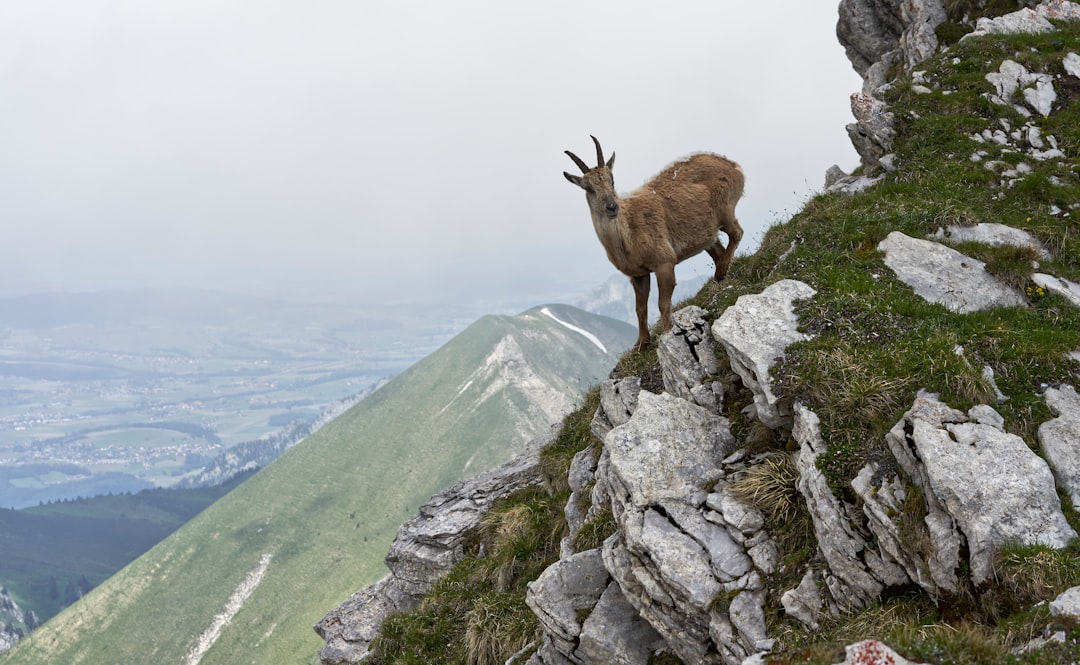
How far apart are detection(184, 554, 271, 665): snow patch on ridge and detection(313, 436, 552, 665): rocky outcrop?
68.5 meters

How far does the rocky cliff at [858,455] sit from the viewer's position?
24.6ft

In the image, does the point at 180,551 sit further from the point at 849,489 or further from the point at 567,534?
the point at 849,489

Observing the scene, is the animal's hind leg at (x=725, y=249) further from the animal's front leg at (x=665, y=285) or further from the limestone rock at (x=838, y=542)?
the limestone rock at (x=838, y=542)

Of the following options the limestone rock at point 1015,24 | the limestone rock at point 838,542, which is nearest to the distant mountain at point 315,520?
the limestone rock at point 1015,24

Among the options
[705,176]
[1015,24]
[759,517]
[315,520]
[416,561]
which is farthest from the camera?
[315,520]

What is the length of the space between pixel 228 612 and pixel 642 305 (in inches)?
3292

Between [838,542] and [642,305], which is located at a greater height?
[642,305]

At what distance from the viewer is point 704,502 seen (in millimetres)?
10383

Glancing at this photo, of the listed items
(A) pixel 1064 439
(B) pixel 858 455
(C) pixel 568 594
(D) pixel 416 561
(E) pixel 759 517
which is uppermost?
(B) pixel 858 455

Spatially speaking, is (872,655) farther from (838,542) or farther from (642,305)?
(642,305)

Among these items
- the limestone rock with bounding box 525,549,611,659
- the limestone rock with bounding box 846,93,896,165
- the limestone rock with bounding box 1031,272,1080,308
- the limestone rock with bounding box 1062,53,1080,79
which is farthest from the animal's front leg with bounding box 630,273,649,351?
the limestone rock with bounding box 1062,53,1080,79

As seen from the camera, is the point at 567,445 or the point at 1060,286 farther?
the point at 567,445

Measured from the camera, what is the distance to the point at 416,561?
19.5m

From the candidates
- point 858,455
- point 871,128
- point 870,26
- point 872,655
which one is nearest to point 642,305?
point 858,455
